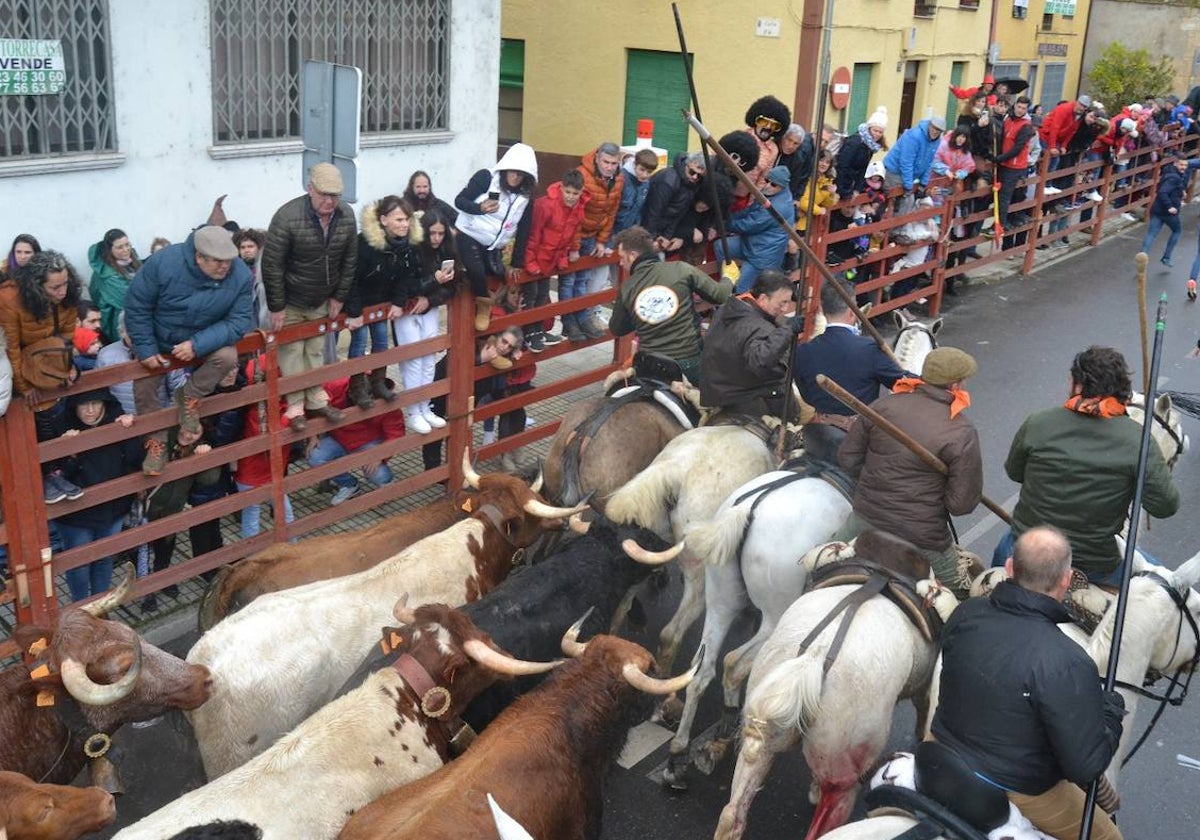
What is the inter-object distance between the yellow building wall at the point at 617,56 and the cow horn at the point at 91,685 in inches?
590

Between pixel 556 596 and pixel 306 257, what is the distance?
2948 mm

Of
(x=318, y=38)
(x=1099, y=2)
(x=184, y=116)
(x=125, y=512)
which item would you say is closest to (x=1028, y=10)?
(x=1099, y=2)

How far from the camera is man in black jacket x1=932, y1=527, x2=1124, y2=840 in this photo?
414 centimetres

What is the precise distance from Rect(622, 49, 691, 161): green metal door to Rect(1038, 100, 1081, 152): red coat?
5.34m

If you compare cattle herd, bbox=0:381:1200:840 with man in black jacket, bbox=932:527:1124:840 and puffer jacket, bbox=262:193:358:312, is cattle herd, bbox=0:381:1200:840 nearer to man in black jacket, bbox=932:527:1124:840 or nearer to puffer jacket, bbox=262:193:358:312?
man in black jacket, bbox=932:527:1124:840

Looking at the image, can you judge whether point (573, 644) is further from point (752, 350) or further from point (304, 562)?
point (752, 350)

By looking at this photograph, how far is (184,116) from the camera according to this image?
34.5ft

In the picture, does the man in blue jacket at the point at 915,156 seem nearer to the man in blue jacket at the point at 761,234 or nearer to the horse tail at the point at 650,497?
the man in blue jacket at the point at 761,234

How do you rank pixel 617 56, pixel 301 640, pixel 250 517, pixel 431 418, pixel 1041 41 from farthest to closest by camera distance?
pixel 1041 41
pixel 617 56
pixel 431 418
pixel 250 517
pixel 301 640

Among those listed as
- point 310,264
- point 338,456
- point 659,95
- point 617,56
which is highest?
point 617,56

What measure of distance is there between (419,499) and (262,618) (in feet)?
11.3

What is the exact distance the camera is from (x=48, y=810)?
418 cm

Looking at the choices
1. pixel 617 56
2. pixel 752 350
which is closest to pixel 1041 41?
pixel 617 56

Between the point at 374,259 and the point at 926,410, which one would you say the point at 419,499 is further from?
the point at 926,410
